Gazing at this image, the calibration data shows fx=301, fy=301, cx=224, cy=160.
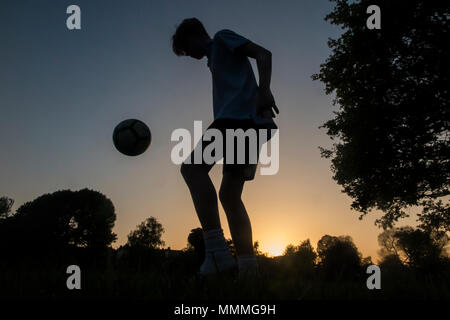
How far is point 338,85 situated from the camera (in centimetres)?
1335

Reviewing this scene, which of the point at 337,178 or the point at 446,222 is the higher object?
the point at 337,178

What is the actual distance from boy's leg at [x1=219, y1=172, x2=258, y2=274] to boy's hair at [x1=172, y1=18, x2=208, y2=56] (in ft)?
6.04

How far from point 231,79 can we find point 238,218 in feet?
5.44

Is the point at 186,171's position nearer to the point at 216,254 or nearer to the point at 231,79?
the point at 216,254

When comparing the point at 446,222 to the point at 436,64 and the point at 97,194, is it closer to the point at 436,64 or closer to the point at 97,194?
the point at 436,64

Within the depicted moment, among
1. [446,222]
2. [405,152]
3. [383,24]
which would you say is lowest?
[446,222]

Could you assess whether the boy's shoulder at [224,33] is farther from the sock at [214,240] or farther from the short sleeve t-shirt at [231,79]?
the sock at [214,240]

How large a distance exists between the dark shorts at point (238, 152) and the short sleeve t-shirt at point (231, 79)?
0.09 meters

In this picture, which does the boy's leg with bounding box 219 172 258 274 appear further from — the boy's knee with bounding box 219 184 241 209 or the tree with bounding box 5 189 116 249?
the tree with bounding box 5 189 116 249

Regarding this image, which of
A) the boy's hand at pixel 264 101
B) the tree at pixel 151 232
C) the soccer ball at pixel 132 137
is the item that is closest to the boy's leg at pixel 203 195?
the boy's hand at pixel 264 101

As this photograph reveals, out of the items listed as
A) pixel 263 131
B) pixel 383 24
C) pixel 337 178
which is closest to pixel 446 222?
pixel 337 178

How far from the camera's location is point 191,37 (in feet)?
12.7

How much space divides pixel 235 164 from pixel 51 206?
44.6 meters

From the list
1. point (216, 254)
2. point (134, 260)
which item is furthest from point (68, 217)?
point (216, 254)
